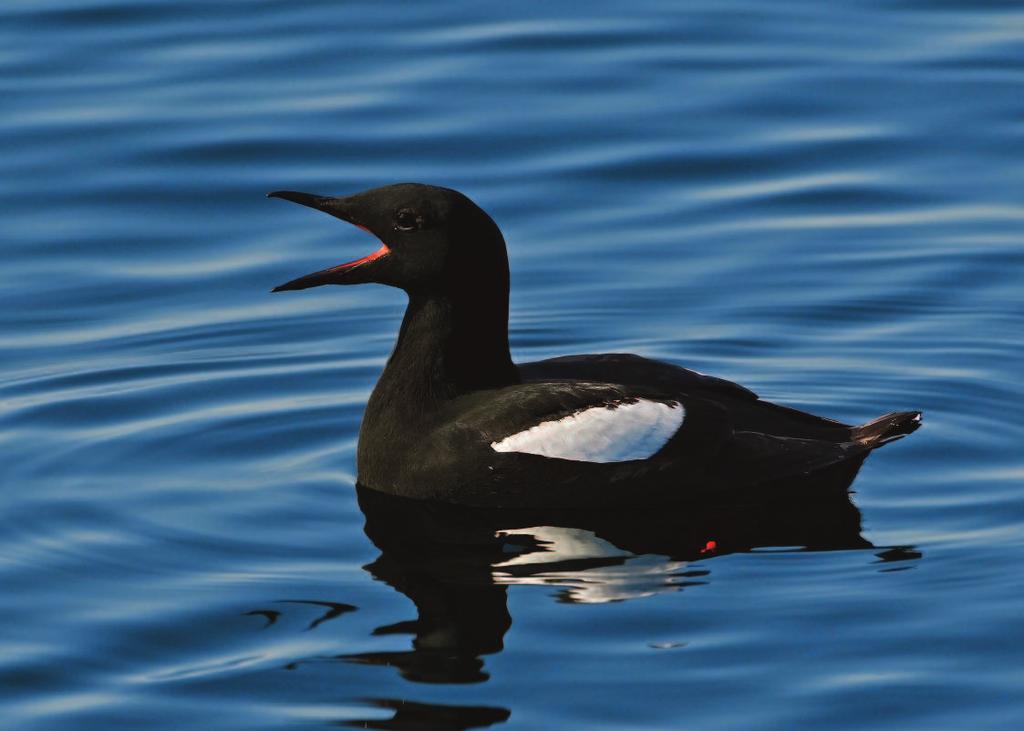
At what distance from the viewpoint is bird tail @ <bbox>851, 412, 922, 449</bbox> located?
8.77 meters

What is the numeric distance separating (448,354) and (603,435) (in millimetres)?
803

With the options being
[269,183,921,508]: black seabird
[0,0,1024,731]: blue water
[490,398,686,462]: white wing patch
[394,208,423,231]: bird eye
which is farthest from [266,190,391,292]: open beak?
[490,398,686,462]: white wing patch

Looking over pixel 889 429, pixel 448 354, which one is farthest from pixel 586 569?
pixel 889 429

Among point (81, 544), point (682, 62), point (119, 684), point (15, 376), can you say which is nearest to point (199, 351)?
point (15, 376)

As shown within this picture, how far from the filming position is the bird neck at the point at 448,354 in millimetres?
8945

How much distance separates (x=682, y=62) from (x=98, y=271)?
4484 millimetres

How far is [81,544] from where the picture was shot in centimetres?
828

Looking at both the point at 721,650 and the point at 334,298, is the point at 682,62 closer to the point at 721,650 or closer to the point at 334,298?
the point at 334,298

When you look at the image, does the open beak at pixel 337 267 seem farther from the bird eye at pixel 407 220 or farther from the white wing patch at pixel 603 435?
the white wing patch at pixel 603 435

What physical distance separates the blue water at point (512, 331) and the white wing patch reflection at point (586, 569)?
0.03 m

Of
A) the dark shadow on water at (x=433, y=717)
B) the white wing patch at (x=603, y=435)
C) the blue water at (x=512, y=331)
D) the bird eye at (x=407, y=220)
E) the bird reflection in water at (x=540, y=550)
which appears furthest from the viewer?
the bird eye at (x=407, y=220)

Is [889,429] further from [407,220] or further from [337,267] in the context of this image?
[337,267]

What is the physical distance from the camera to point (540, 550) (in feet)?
27.0

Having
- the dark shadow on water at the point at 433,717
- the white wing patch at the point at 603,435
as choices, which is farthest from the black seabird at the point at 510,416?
the dark shadow on water at the point at 433,717
